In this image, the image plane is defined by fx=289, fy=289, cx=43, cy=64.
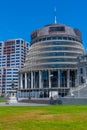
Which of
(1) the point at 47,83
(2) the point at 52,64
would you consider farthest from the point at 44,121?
(1) the point at 47,83

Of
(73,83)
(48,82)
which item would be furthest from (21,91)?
A: (73,83)

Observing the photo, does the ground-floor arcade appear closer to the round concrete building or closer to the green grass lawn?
the round concrete building

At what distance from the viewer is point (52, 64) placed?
476 feet

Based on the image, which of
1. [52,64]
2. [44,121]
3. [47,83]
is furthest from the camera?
[47,83]

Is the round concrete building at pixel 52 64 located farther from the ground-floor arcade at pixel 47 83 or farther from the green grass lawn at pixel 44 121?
the green grass lawn at pixel 44 121

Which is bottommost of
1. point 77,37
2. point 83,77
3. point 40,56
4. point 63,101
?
point 63,101

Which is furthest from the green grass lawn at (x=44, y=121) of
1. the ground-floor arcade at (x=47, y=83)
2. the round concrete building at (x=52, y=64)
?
the ground-floor arcade at (x=47, y=83)

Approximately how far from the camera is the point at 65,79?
147125 millimetres

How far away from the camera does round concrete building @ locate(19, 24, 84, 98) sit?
144 m

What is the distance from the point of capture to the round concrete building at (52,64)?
144 meters

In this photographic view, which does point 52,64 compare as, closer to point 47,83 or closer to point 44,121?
point 47,83

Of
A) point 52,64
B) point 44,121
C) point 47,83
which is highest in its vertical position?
point 52,64

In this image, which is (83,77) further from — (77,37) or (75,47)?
(77,37)

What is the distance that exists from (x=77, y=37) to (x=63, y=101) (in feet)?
284
